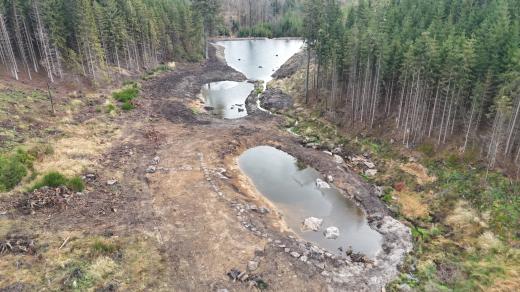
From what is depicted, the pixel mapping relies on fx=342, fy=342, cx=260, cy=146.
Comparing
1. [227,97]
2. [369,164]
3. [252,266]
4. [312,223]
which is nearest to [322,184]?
[312,223]

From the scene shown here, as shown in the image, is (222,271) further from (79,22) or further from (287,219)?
(79,22)

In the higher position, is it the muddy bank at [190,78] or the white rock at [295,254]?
the muddy bank at [190,78]

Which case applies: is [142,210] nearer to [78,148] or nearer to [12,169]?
[12,169]

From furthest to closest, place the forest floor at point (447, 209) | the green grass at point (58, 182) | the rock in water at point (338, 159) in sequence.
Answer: the rock in water at point (338, 159), the green grass at point (58, 182), the forest floor at point (447, 209)

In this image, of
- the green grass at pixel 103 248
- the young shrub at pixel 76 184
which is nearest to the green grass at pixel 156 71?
the young shrub at pixel 76 184

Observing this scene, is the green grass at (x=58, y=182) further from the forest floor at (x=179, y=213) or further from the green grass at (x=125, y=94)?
the green grass at (x=125, y=94)

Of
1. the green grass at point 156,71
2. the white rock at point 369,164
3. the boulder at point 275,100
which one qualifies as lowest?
the white rock at point 369,164

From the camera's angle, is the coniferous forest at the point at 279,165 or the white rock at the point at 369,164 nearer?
the coniferous forest at the point at 279,165
